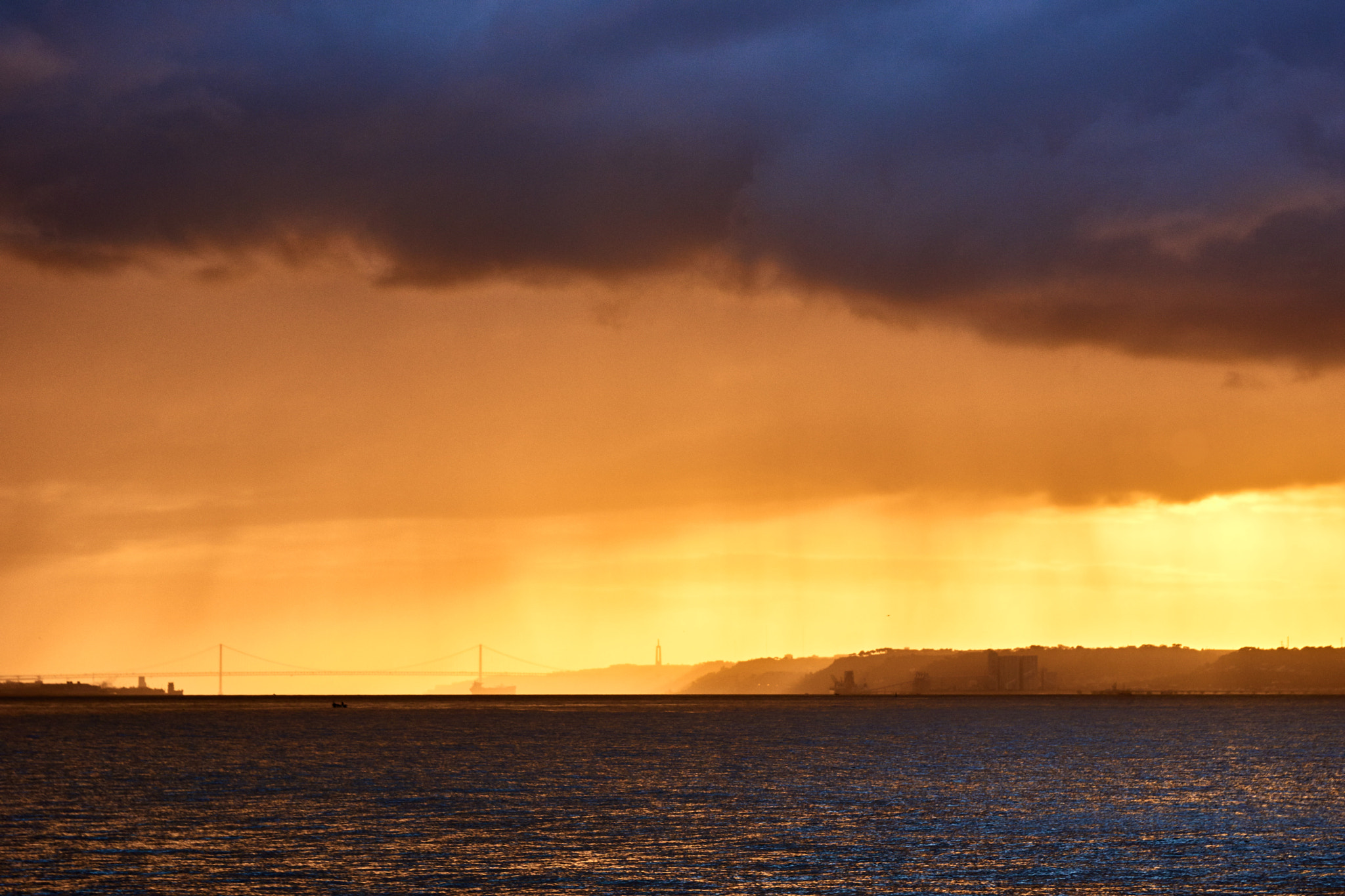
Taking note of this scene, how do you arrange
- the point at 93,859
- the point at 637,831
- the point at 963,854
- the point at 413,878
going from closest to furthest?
the point at 413,878 → the point at 93,859 → the point at 963,854 → the point at 637,831

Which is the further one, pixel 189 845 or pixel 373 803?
pixel 373 803

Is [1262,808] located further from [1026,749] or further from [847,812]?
[1026,749]

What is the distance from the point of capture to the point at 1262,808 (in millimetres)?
94188

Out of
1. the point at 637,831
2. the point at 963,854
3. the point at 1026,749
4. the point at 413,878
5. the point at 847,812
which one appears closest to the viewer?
the point at 413,878

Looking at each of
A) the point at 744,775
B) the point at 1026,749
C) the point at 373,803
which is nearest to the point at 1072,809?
the point at 744,775

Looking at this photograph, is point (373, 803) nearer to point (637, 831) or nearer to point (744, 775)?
point (637, 831)

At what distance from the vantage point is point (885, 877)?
61.2 meters

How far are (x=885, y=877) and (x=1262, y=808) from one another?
147 ft

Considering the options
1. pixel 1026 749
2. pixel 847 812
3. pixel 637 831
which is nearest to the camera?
pixel 637 831

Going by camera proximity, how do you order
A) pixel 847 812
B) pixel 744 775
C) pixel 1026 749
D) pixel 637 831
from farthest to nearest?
pixel 1026 749 < pixel 744 775 < pixel 847 812 < pixel 637 831

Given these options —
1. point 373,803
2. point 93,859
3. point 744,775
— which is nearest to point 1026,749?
point 744,775

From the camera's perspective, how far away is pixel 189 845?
230ft

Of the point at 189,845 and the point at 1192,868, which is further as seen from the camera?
the point at 189,845

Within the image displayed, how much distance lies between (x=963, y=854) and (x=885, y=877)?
966 centimetres
